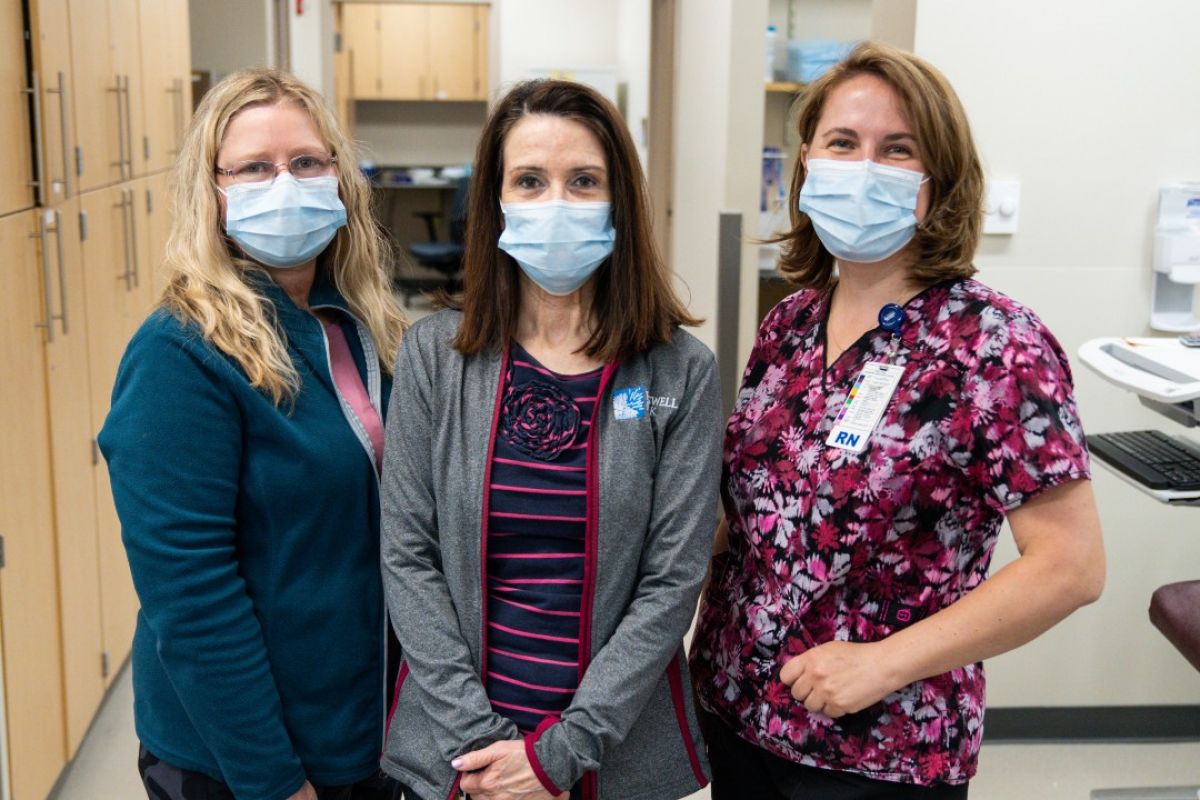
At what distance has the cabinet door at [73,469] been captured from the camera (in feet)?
8.73

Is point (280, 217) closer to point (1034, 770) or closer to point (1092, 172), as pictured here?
point (1092, 172)

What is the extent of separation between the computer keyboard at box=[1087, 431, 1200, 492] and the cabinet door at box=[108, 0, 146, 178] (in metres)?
2.64

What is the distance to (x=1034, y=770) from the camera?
114 inches

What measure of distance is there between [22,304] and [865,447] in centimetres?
188

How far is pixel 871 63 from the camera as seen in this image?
1.43 meters

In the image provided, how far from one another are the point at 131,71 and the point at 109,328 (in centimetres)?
78

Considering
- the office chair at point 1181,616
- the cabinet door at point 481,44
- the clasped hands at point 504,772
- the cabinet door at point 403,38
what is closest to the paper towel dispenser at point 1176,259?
the office chair at point 1181,616

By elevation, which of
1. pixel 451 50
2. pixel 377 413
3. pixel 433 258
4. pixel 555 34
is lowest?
pixel 433 258

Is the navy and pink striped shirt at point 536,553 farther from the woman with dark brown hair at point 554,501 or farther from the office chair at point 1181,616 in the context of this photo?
the office chair at point 1181,616

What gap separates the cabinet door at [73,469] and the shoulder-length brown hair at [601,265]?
4.97 feet

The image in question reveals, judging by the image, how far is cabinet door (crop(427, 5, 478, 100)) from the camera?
10242 mm

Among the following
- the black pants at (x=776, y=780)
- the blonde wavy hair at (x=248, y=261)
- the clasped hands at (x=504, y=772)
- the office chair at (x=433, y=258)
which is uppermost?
the blonde wavy hair at (x=248, y=261)

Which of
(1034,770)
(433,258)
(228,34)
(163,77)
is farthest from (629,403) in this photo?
(433,258)

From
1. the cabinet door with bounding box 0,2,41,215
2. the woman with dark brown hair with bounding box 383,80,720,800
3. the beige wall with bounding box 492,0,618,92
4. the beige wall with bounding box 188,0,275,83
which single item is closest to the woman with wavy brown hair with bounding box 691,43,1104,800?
the woman with dark brown hair with bounding box 383,80,720,800
